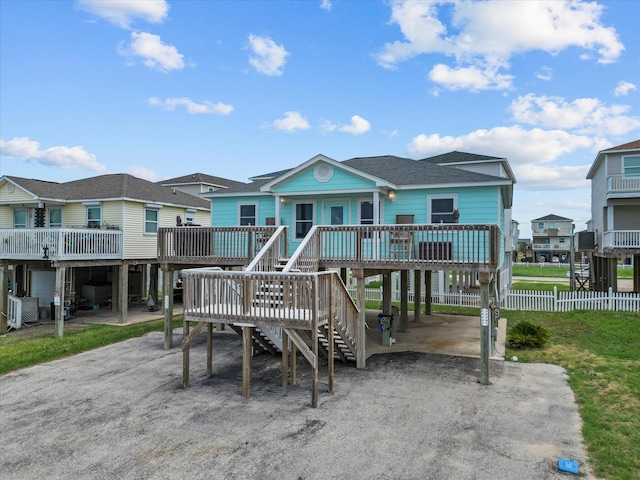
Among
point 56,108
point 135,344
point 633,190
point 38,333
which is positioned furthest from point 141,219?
point 633,190

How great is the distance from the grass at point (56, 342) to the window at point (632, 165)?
79.5 feet

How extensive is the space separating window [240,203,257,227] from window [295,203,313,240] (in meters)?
2.06

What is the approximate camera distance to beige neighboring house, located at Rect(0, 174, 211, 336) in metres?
17.0

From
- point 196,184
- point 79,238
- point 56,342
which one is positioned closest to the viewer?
point 56,342

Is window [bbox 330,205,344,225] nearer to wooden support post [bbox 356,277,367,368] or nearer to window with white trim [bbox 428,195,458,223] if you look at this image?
window with white trim [bbox 428,195,458,223]

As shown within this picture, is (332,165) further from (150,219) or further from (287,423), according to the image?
(150,219)

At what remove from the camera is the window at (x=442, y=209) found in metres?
14.0

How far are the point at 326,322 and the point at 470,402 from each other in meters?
3.48

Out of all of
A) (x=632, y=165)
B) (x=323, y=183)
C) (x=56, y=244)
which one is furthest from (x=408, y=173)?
(x=632, y=165)

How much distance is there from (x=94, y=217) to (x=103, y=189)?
150cm

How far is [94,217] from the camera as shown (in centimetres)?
2031

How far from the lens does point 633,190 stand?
71.0 feet

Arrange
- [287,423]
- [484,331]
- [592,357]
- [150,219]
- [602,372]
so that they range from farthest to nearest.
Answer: [150,219] < [592,357] < [602,372] < [484,331] < [287,423]

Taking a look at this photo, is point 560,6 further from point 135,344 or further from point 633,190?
point 135,344
